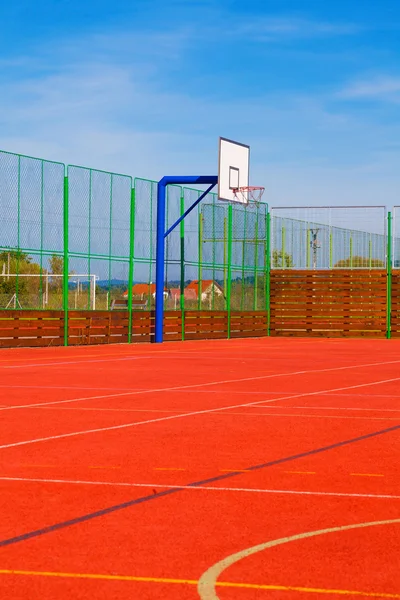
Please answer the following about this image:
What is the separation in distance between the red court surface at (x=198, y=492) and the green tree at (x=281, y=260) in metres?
27.1

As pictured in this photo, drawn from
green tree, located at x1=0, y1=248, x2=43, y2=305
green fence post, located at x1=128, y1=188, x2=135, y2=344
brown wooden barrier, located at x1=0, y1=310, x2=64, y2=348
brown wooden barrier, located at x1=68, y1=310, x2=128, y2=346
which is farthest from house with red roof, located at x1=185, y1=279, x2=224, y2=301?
green tree, located at x1=0, y1=248, x2=43, y2=305

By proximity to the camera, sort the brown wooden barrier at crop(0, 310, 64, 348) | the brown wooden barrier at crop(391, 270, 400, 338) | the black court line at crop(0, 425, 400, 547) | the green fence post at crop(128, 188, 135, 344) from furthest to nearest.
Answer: the brown wooden barrier at crop(391, 270, 400, 338) < the green fence post at crop(128, 188, 135, 344) < the brown wooden barrier at crop(0, 310, 64, 348) < the black court line at crop(0, 425, 400, 547)

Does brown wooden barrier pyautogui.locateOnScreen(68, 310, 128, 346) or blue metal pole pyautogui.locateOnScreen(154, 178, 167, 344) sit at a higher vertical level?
blue metal pole pyautogui.locateOnScreen(154, 178, 167, 344)

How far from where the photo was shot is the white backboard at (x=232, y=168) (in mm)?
35062

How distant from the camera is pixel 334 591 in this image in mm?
5172

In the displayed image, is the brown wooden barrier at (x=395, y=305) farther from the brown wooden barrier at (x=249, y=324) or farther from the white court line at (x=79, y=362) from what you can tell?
the white court line at (x=79, y=362)

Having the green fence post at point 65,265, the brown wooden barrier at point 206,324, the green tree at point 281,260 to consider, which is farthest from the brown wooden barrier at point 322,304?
the green fence post at point 65,265

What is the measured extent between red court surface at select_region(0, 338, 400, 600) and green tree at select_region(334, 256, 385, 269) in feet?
91.0

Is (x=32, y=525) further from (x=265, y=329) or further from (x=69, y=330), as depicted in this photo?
(x=265, y=329)

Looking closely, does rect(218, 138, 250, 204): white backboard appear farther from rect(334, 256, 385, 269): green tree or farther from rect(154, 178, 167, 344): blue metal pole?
rect(334, 256, 385, 269): green tree

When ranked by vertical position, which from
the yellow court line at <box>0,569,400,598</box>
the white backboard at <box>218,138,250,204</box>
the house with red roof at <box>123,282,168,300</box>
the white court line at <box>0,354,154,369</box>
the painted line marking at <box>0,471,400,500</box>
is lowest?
the yellow court line at <box>0,569,400,598</box>

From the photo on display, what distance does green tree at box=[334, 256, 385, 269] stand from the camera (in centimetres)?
4462

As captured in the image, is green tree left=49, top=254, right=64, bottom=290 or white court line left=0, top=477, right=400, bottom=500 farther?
green tree left=49, top=254, right=64, bottom=290

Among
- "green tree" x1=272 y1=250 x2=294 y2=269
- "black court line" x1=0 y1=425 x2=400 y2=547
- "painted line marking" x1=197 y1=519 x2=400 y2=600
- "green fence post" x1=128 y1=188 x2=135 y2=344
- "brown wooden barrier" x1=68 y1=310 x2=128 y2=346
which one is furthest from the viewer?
"green tree" x1=272 y1=250 x2=294 y2=269
